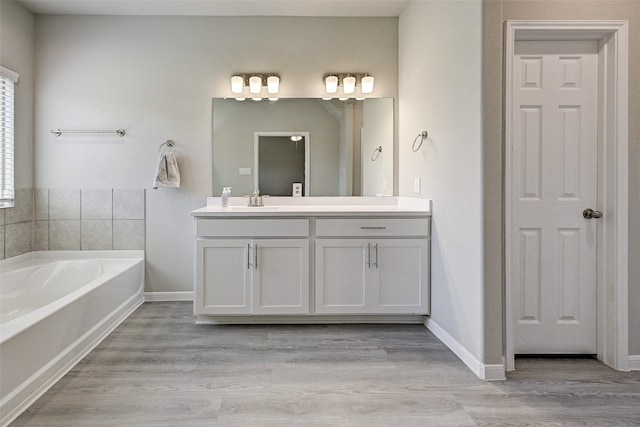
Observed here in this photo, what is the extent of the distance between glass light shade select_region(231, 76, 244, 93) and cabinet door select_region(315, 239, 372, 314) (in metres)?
1.61

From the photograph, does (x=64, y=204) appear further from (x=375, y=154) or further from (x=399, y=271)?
(x=399, y=271)

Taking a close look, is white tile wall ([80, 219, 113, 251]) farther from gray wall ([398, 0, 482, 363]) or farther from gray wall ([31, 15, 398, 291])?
gray wall ([398, 0, 482, 363])

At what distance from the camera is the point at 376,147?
360 centimetres

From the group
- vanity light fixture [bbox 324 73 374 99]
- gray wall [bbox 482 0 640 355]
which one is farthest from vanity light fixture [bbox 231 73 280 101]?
gray wall [bbox 482 0 640 355]

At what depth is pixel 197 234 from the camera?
290 cm

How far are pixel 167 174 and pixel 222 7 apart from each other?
1.47 metres

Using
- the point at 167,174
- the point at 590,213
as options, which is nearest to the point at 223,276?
the point at 167,174

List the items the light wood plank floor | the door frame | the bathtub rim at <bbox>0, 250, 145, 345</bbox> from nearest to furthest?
the light wood plank floor
the door frame
the bathtub rim at <bbox>0, 250, 145, 345</bbox>

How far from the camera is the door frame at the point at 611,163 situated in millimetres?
2215

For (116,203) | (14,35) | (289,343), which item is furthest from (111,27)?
(289,343)

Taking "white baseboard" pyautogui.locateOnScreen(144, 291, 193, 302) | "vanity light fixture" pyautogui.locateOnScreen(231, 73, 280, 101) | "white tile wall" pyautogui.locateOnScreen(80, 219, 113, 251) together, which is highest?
"vanity light fixture" pyautogui.locateOnScreen(231, 73, 280, 101)

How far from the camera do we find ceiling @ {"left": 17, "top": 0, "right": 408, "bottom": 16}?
331 cm

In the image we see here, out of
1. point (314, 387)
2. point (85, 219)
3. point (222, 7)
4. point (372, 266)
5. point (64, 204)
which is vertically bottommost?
point (314, 387)

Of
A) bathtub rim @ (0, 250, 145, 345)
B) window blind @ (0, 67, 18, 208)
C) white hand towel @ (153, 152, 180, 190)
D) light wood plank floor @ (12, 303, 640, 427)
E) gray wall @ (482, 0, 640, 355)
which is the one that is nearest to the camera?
light wood plank floor @ (12, 303, 640, 427)
